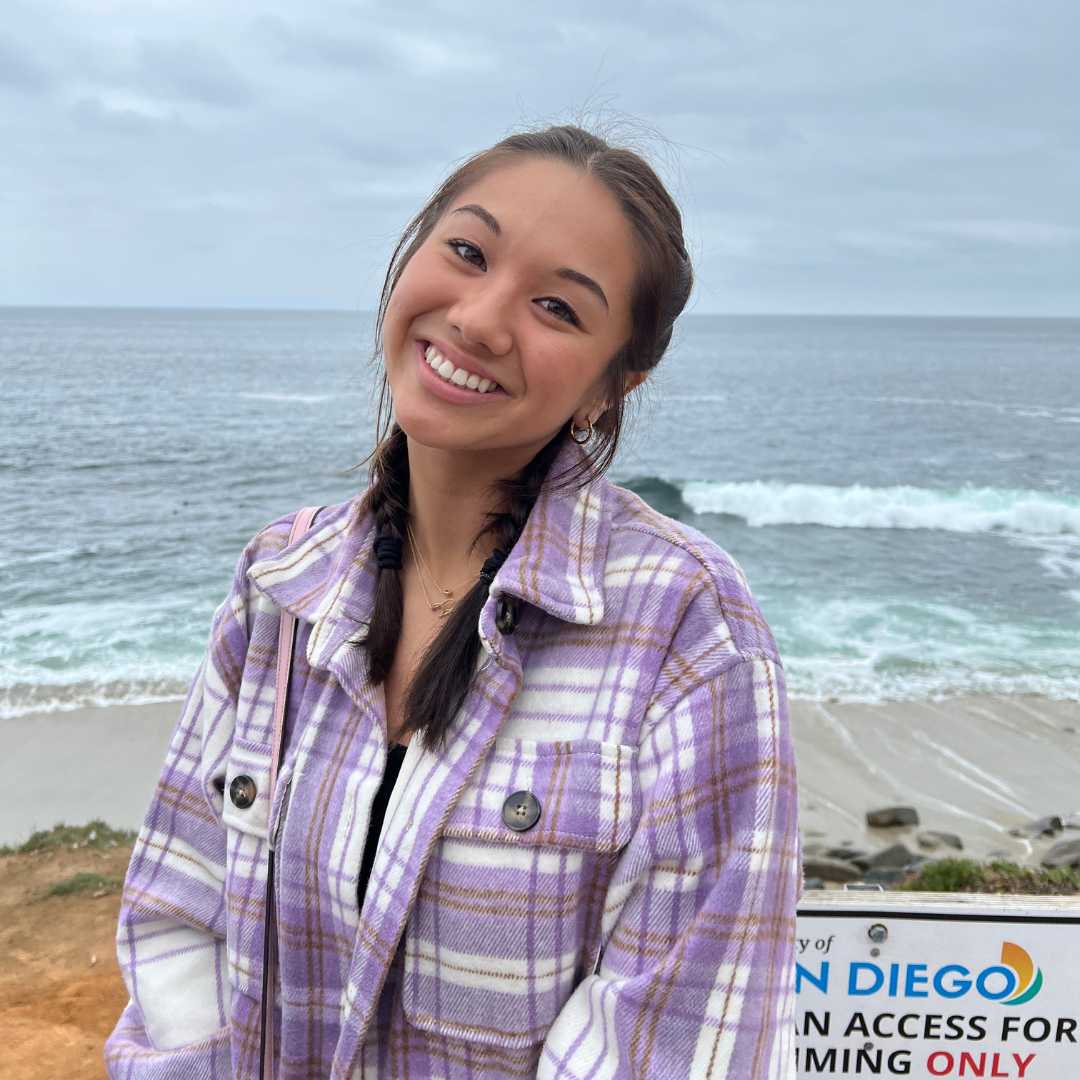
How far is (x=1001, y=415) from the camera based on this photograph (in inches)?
1857

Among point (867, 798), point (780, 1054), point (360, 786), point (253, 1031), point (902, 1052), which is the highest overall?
point (360, 786)

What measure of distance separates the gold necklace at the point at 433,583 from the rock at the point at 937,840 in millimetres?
7011

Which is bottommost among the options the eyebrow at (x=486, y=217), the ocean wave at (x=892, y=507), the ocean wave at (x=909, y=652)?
the ocean wave at (x=909, y=652)

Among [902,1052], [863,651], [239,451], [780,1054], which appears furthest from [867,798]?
[239,451]

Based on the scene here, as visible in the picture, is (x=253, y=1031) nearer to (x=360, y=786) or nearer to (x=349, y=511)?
(x=360, y=786)

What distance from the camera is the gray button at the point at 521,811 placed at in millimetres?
1458

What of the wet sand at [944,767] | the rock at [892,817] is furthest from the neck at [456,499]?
the rock at [892,817]

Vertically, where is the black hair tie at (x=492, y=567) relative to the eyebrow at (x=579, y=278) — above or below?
below

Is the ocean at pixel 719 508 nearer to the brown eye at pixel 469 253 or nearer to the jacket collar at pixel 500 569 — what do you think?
the jacket collar at pixel 500 569

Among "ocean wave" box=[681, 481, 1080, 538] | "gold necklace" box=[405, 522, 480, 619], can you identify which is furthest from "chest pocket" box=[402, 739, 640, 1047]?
"ocean wave" box=[681, 481, 1080, 538]

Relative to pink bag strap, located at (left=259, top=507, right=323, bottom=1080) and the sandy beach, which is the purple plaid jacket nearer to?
pink bag strap, located at (left=259, top=507, right=323, bottom=1080)

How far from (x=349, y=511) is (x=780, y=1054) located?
4.04ft

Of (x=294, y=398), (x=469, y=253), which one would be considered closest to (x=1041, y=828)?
(x=469, y=253)

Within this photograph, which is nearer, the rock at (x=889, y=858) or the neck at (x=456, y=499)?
the neck at (x=456, y=499)
